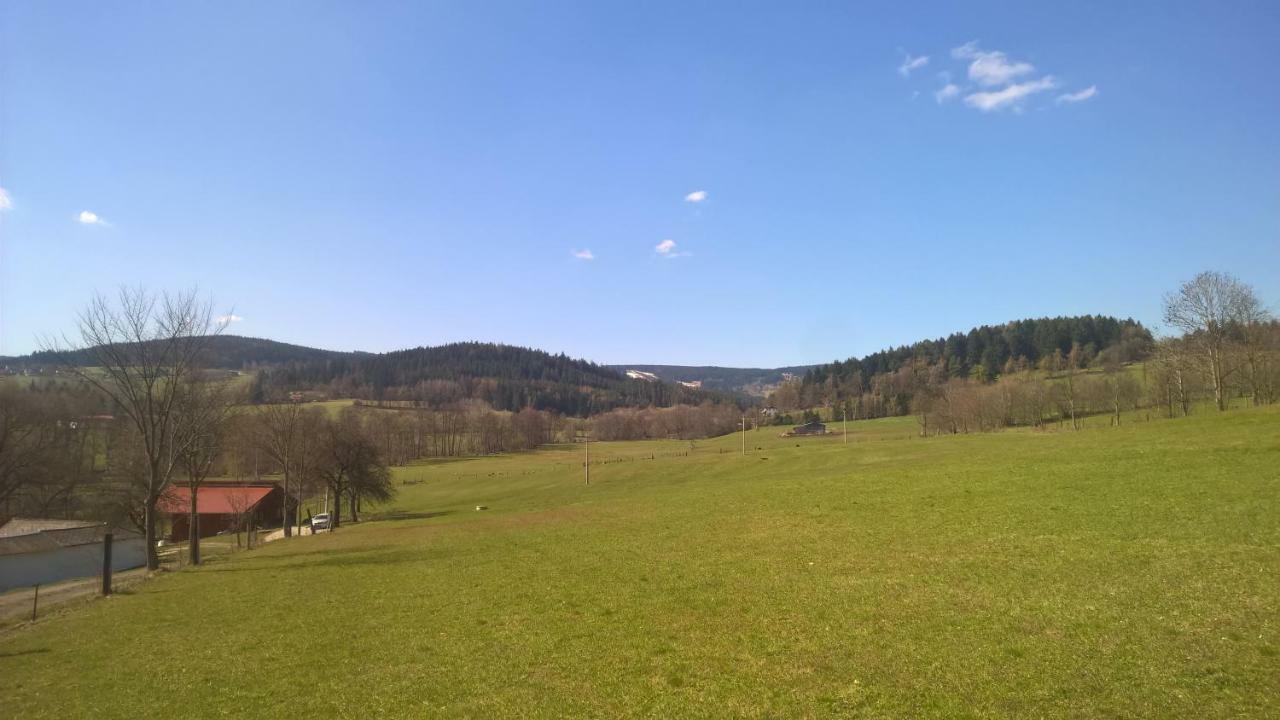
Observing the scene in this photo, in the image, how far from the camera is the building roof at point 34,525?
62.4 metres

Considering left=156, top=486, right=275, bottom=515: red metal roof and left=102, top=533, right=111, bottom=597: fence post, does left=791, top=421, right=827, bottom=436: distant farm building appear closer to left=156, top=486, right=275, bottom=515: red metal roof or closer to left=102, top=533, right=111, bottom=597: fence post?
left=156, top=486, right=275, bottom=515: red metal roof

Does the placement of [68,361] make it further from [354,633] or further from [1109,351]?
[1109,351]

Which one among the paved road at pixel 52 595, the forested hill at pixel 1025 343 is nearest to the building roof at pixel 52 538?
the paved road at pixel 52 595

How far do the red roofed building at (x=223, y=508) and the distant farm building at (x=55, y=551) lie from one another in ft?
13.3

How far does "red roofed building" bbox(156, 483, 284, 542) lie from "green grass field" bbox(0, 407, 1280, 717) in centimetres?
4447

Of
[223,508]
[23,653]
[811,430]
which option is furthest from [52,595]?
[811,430]

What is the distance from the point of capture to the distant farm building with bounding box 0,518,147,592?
52062 mm

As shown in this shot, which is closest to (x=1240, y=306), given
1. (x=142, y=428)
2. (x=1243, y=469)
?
(x=1243, y=469)

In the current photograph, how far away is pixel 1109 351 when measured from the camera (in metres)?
126

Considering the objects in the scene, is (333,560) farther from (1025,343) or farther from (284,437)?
(1025,343)

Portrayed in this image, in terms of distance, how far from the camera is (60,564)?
55625 mm

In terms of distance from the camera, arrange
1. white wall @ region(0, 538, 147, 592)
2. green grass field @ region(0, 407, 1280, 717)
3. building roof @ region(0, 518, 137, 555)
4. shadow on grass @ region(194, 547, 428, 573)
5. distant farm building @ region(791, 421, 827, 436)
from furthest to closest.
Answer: distant farm building @ region(791, 421, 827, 436), building roof @ region(0, 518, 137, 555), white wall @ region(0, 538, 147, 592), shadow on grass @ region(194, 547, 428, 573), green grass field @ region(0, 407, 1280, 717)

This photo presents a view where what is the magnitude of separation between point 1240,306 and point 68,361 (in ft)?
277

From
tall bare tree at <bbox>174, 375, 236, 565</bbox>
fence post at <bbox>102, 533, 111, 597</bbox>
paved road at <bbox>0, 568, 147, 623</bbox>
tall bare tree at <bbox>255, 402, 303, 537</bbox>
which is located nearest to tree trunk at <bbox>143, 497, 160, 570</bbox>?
paved road at <bbox>0, 568, 147, 623</bbox>
